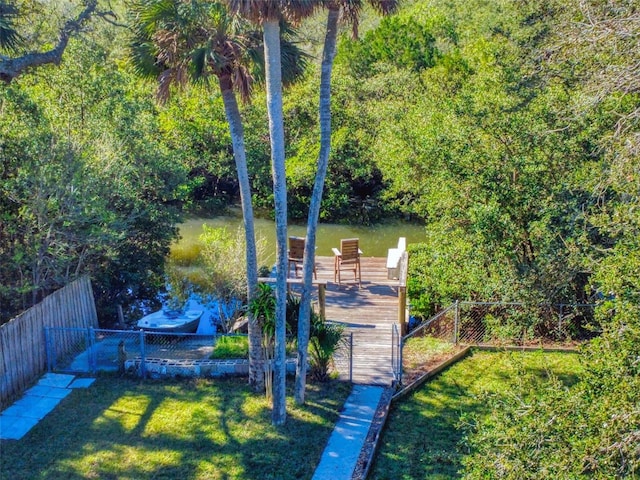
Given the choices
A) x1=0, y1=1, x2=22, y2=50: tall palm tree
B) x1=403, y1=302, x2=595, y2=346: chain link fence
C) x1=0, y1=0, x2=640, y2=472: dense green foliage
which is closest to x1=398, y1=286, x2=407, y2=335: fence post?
x1=403, y1=302, x2=595, y2=346: chain link fence

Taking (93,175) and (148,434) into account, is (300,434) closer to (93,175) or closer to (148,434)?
(148,434)

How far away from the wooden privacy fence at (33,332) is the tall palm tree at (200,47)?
429 centimetres

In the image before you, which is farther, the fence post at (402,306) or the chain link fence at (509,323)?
the fence post at (402,306)

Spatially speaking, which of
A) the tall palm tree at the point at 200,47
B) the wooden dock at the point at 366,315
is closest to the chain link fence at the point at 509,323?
the wooden dock at the point at 366,315

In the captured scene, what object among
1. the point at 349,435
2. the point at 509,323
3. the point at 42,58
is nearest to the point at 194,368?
the point at 349,435

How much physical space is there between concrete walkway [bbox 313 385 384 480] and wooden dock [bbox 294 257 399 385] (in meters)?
0.56

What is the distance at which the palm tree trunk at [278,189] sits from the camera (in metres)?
9.81

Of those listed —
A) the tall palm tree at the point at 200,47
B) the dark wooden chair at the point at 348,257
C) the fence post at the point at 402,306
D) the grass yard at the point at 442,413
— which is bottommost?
the grass yard at the point at 442,413

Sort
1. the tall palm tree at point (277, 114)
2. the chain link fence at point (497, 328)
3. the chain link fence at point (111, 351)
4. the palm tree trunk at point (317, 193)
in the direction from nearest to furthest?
1. the tall palm tree at point (277, 114)
2. the palm tree trunk at point (317, 193)
3. the chain link fence at point (111, 351)
4. the chain link fence at point (497, 328)

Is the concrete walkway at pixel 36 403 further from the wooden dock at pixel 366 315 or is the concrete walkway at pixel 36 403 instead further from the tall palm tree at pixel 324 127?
the wooden dock at pixel 366 315

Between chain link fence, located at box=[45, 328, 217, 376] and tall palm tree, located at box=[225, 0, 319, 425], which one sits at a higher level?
tall palm tree, located at box=[225, 0, 319, 425]

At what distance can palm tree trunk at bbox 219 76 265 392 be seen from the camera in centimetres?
1156

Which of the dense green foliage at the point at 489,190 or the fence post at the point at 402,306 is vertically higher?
the dense green foliage at the point at 489,190

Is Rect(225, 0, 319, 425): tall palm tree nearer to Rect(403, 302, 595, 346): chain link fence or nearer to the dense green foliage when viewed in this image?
the dense green foliage
